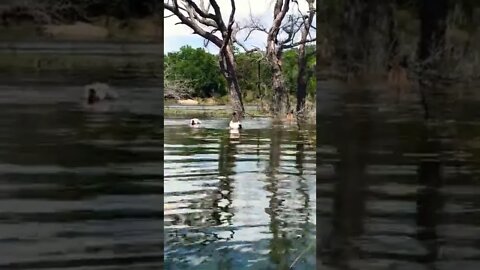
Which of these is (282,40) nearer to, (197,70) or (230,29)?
(230,29)

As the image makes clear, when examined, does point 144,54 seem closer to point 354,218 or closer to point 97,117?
point 97,117

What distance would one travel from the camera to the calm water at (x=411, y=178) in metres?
1.42

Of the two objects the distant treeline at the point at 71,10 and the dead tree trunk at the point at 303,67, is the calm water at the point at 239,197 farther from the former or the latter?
the distant treeline at the point at 71,10

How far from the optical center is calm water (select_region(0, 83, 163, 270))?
130 cm

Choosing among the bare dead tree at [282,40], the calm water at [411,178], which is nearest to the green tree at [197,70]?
the bare dead tree at [282,40]

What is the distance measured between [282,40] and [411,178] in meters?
1.01

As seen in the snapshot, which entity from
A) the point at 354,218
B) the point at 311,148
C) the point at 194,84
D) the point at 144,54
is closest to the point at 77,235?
the point at 144,54

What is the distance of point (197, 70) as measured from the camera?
81.7 inches

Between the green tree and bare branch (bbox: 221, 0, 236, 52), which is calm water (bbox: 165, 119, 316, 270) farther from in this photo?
bare branch (bbox: 221, 0, 236, 52)

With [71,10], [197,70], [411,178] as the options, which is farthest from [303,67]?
[71,10]

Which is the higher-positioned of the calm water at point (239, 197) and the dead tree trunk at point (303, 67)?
the dead tree trunk at point (303, 67)

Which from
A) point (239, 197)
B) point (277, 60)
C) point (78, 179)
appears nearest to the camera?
point (78, 179)

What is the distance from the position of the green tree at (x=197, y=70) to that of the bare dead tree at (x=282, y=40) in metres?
0.22

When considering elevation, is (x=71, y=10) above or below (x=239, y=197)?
above
